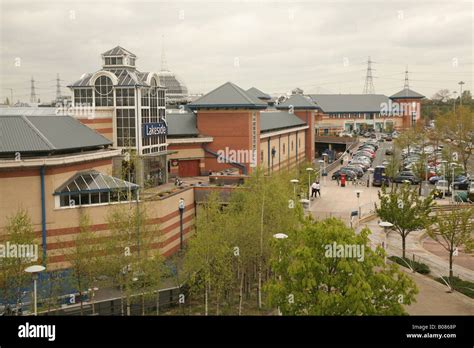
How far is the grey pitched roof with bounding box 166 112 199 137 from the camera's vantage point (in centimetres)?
3438

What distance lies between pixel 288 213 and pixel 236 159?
668 inches

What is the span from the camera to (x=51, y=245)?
1956 cm

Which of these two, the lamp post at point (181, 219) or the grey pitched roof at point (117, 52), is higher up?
the grey pitched roof at point (117, 52)

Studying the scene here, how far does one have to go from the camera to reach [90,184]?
20938 millimetres

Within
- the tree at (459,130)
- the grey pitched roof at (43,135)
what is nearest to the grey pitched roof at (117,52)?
the grey pitched roof at (43,135)

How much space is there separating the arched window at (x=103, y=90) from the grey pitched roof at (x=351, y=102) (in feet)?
211

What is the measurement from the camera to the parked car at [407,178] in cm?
3922

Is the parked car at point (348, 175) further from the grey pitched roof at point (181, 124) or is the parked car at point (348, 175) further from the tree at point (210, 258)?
the tree at point (210, 258)

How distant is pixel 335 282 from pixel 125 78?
64.1 feet

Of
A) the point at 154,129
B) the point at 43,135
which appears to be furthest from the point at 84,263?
the point at 154,129

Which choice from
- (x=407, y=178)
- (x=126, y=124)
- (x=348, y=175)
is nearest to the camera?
(x=126, y=124)

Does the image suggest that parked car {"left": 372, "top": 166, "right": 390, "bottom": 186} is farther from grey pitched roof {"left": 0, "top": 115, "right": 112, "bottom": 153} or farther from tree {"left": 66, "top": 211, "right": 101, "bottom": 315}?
tree {"left": 66, "top": 211, "right": 101, "bottom": 315}

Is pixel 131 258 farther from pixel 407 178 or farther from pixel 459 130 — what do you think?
pixel 459 130
